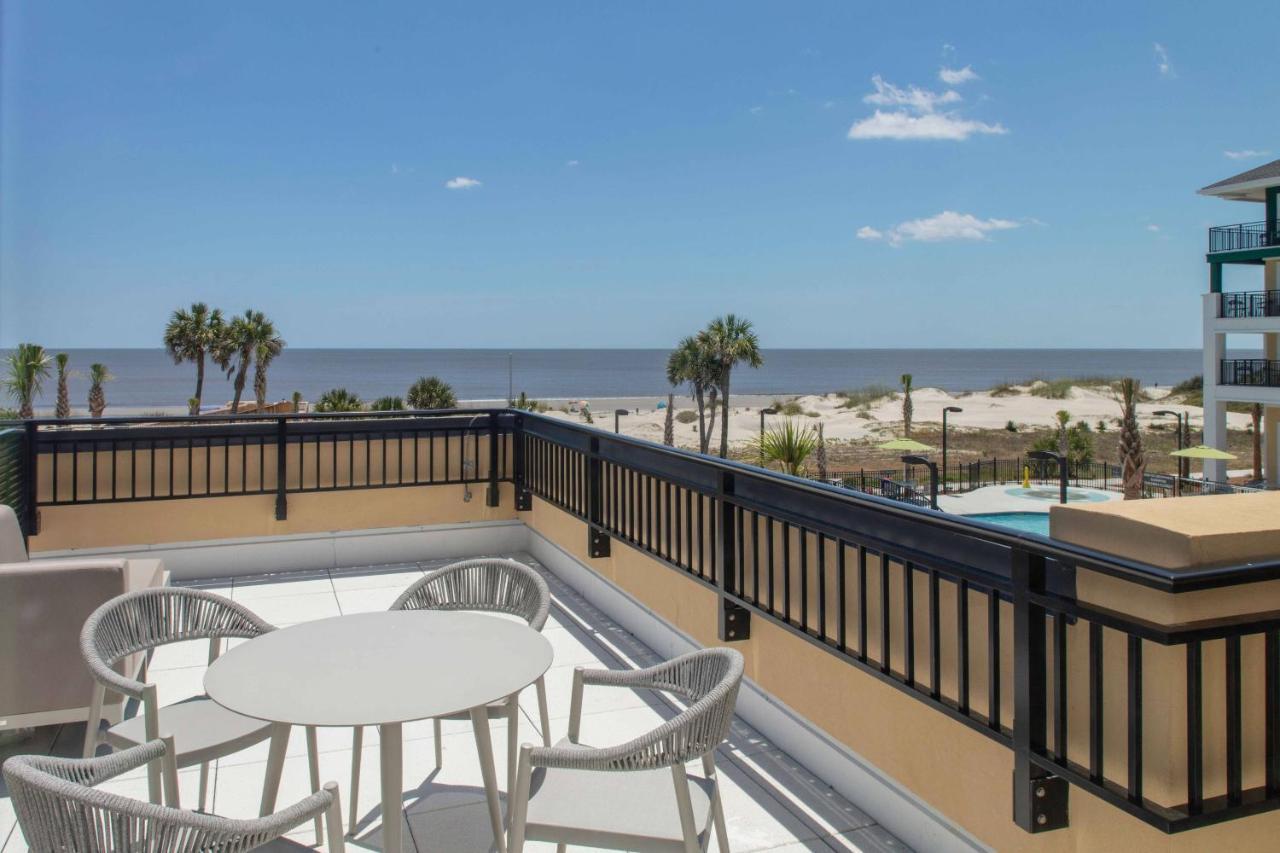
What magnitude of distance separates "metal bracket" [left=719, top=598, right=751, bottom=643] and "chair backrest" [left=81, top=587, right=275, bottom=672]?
4.95 feet

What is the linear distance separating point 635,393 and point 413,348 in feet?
241

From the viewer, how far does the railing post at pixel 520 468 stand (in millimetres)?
5906

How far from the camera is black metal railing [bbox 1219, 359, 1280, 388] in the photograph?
78.2 ft

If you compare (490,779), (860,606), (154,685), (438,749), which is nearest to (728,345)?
(438,749)

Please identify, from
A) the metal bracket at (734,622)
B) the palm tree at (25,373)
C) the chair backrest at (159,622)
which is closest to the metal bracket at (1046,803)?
the metal bracket at (734,622)

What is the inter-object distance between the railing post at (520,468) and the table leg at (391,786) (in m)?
3.85

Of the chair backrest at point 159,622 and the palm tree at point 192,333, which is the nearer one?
the chair backrest at point 159,622

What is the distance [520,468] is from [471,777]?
3.17 metres

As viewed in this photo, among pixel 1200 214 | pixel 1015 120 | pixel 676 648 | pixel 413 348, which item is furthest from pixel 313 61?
pixel 413 348

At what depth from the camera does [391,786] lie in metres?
2.03

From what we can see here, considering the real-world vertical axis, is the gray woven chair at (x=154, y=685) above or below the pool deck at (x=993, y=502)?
above

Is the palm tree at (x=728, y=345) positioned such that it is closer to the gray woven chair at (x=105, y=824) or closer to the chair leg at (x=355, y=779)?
the chair leg at (x=355, y=779)

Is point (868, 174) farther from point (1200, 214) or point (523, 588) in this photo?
point (523, 588)

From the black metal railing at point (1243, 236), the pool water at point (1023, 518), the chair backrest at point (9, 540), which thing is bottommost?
the pool water at point (1023, 518)
